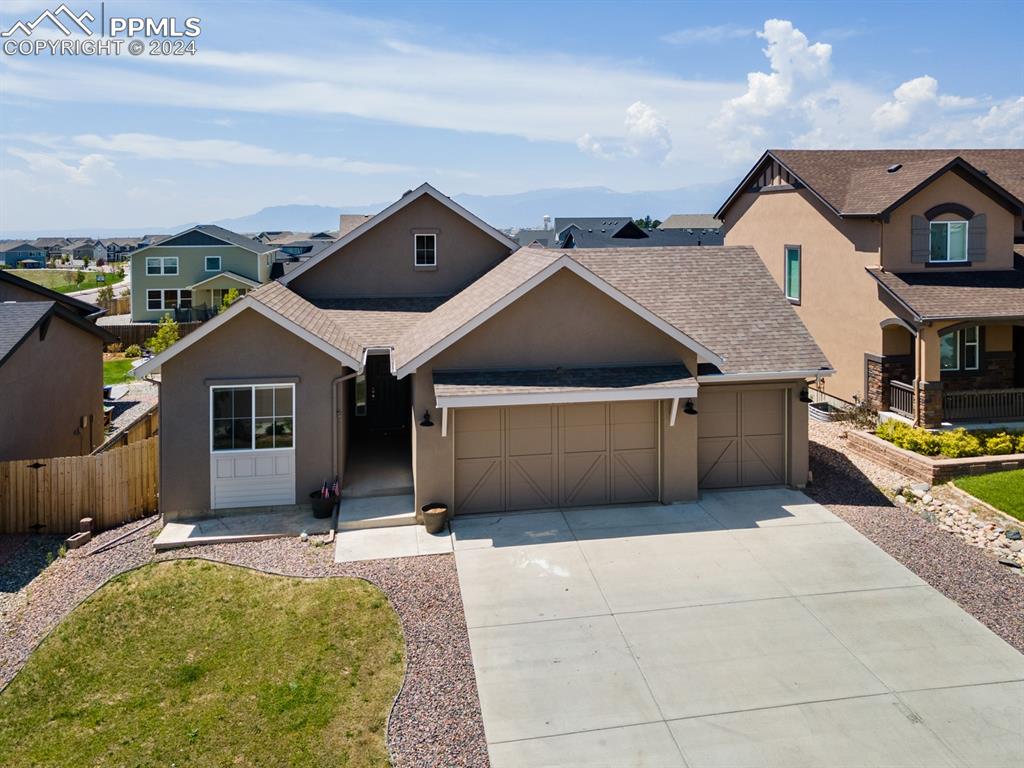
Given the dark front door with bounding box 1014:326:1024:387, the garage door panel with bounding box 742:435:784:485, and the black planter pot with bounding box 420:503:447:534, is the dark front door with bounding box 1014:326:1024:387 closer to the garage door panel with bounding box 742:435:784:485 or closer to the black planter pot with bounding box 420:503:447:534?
the garage door panel with bounding box 742:435:784:485

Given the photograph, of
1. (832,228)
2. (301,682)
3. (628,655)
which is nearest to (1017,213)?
(832,228)

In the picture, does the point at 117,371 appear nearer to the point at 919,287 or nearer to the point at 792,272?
the point at 792,272

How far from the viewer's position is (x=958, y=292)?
1991cm

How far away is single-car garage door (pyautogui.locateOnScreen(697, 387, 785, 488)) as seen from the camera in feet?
51.3

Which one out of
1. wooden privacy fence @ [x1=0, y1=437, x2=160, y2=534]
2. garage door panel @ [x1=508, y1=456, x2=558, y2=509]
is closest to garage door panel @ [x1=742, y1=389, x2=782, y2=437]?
garage door panel @ [x1=508, y1=456, x2=558, y2=509]

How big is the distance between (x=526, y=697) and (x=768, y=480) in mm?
9003

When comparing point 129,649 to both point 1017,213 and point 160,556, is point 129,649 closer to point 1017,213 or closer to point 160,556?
point 160,556

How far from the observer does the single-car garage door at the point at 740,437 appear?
15.6 m

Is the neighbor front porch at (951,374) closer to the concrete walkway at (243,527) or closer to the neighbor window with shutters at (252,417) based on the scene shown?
the concrete walkway at (243,527)

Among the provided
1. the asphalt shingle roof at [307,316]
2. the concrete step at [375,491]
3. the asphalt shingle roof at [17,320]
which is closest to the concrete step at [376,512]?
the concrete step at [375,491]

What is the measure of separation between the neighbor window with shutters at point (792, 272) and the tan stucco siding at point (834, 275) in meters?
0.25

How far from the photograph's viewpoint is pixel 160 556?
42.2 ft

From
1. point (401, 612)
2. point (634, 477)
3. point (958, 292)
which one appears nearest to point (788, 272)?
point (958, 292)

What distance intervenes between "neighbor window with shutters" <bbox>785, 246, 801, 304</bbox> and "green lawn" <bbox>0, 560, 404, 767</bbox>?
740 inches
